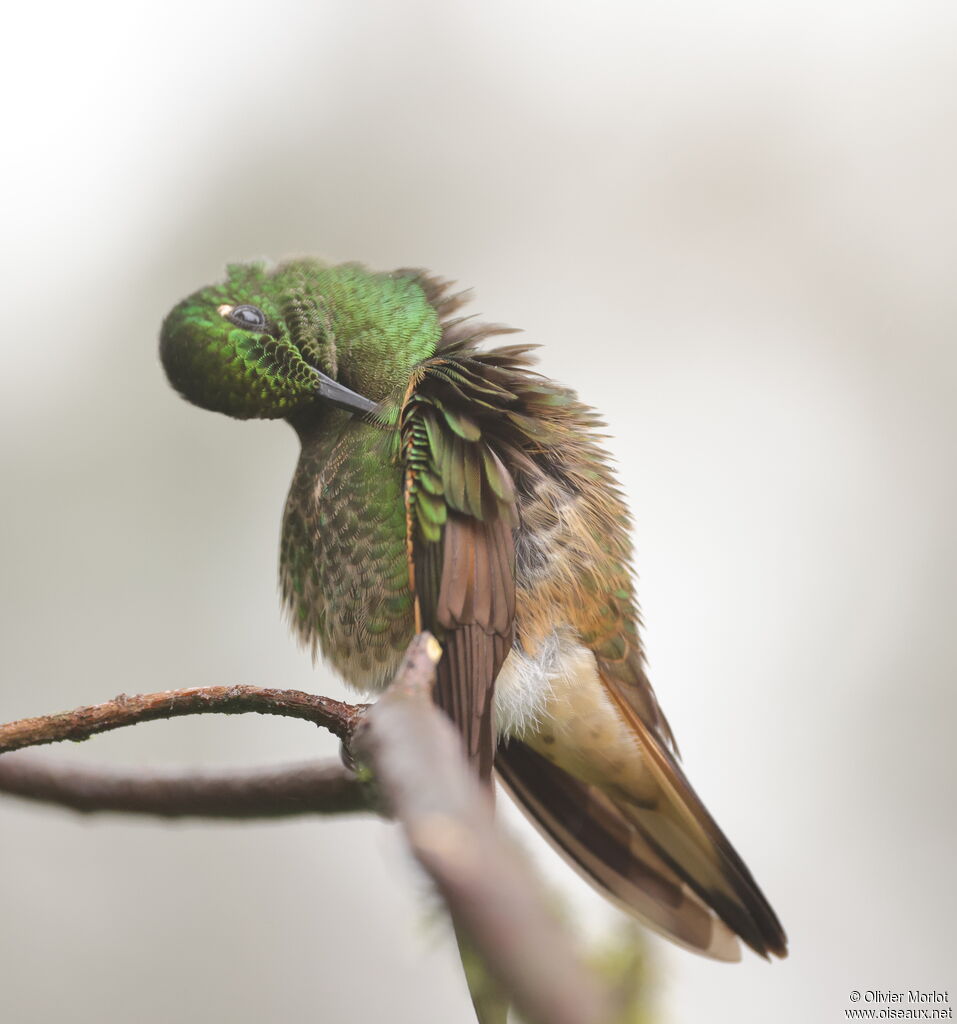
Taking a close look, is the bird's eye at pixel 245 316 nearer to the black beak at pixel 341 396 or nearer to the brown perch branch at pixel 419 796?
the black beak at pixel 341 396

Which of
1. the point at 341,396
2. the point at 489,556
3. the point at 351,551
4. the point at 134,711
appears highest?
the point at 341,396

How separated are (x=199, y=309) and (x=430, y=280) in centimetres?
68

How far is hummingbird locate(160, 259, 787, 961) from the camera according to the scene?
100.0 inches

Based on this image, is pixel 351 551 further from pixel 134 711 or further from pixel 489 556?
pixel 134 711

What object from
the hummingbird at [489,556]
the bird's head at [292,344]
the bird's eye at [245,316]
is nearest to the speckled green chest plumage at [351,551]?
the hummingbird at [489,556]

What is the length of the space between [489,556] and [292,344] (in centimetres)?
100

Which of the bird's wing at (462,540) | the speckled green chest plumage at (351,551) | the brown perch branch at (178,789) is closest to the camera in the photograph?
the brown perch branch at (178,789)

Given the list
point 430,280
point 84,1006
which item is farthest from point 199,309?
point 84,1006

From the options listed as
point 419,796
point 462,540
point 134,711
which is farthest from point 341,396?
point 419,796

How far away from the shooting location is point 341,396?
10.0ft

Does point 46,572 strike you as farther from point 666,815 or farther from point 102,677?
point 666,815

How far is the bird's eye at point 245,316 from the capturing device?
312 cm

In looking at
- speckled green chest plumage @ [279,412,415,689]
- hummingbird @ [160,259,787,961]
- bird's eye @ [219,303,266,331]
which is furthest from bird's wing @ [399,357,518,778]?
bird's eye @ [219,303,266,331]

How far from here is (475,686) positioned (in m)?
2.37
